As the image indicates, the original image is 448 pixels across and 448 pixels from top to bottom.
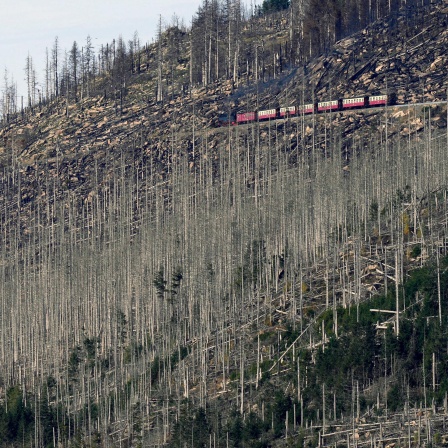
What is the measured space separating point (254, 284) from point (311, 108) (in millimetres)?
36187

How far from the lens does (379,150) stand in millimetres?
87938

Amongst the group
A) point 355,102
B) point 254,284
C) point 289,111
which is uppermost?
point 355,102

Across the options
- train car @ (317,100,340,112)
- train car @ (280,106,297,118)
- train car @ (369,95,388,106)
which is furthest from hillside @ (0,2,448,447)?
train car @ (280,106,297,118)

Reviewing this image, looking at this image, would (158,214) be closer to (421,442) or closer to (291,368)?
(291,368)

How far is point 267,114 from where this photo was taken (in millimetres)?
104875

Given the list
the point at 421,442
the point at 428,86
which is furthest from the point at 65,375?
the point at 428,86

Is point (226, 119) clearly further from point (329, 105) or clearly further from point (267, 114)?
point (329, 105)

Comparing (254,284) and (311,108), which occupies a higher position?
(311,108)

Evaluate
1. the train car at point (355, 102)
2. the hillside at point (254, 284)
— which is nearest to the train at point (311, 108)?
the train car at point (355, 102)

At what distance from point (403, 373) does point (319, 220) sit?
66.8 feet

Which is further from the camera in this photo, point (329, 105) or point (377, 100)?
point (329, 105)

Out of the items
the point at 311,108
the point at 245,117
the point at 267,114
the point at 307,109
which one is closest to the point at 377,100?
the point at 311,108

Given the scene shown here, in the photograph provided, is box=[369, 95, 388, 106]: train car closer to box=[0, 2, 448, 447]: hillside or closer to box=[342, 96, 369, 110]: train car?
box=[342, 96, 369, 110]: train car

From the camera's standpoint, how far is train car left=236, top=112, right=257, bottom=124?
105 metres
